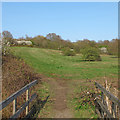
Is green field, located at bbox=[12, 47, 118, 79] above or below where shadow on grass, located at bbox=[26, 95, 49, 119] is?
above

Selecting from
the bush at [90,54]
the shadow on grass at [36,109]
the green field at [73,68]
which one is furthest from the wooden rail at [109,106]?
the bush at [90,54]

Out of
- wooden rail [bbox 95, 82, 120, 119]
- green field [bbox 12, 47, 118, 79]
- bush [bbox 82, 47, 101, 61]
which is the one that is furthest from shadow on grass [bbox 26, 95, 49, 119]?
bush [bbox 82, 47, 101, 61]

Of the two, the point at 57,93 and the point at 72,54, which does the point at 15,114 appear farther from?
the point at 72,54

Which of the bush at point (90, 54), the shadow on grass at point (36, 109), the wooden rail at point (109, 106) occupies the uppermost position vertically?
the bush at point (90, 54)

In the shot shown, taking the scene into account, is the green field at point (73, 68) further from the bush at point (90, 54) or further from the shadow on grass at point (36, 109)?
the shadow on grass at point (36, 109)

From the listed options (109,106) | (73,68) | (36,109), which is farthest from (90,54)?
(109,106)

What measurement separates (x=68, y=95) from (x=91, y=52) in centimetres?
2413

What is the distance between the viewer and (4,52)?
16016 millimetres

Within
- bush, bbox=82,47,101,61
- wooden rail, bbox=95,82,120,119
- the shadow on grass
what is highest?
bush, bbox=82,47,101,61

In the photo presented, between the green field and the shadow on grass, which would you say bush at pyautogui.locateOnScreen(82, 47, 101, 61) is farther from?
the shadow on grass

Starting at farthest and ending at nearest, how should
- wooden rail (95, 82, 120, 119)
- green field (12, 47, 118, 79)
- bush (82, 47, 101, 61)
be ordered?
bush (82, 47, 101, 61) < green field (12, 47, 118, 79) < wooden rail (95, 82, 120, 119)

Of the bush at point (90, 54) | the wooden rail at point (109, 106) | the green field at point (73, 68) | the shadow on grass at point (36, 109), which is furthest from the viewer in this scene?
the bush at point (90, 54)

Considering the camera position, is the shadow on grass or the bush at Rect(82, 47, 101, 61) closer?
the shadow on grass

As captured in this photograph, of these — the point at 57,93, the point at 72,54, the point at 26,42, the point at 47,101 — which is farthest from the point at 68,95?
the point at 26,42
